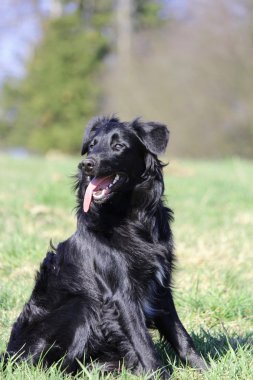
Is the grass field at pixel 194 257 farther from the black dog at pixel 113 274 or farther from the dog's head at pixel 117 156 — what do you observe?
the dog's head at pixel 117 156

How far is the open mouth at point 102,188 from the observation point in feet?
12.0

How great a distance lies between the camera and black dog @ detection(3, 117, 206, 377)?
3494mm

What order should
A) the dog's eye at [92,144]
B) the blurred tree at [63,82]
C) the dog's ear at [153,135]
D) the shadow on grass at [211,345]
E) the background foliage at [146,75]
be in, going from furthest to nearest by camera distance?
the blurred tree at [63,82] → the background foliage at [146,75] → the dog's eye at [92,144] → the dog's ear at [153,135] → the shadow on grass at [211,345]

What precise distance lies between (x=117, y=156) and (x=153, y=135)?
310 millimetres

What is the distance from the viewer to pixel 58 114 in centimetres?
3095

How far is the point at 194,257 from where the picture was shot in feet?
20.5

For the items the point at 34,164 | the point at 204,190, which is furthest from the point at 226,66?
the point at 204,190

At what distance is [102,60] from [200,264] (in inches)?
1079

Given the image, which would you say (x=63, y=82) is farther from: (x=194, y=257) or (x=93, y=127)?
(x=93, y=127)

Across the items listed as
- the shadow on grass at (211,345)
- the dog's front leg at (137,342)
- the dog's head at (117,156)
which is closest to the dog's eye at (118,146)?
the dog's head at (117,156)

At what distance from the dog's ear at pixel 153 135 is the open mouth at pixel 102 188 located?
282 millimetres

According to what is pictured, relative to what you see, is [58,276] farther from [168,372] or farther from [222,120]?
[222,120]

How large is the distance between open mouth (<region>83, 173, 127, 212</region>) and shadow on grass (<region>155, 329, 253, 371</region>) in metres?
1.10

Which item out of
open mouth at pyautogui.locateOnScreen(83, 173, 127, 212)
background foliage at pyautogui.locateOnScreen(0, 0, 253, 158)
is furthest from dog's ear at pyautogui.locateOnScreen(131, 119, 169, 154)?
background foliage at pyautogui.locateOnScreen(0, 0, 253, 158)
